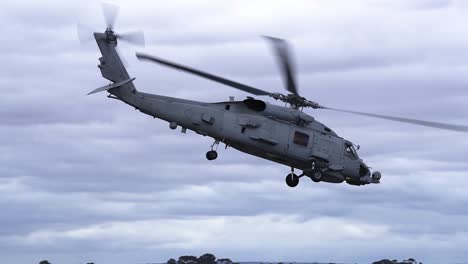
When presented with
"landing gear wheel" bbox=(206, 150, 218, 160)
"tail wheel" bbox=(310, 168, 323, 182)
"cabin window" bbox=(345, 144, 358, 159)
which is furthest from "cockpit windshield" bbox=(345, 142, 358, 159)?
"landing gear wheel" bbox=(206, 150, 218, 160)

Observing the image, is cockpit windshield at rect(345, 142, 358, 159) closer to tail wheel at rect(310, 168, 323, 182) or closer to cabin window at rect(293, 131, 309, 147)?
→ tail wheel at rect(310, 168, 323, 182)

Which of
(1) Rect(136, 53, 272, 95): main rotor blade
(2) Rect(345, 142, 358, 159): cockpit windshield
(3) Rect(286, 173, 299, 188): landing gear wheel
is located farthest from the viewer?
(3) Rect(286, 173, 299, 188): landing gear wheel

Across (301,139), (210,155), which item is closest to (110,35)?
(210,155)

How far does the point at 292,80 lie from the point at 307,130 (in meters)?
5.66

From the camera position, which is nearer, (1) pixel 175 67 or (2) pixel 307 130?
(1) pixel 175 67

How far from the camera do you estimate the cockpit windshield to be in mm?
79125

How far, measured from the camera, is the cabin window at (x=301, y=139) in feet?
250

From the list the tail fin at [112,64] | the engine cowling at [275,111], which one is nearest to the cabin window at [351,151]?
the engine cowling at [275,111]

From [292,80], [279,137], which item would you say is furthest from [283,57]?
[279,137]

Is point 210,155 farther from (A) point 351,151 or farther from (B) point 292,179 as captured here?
(A) point 351,151

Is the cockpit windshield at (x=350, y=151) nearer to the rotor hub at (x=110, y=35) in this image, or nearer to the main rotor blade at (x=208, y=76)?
the main rotor blade at (x=208, y=76)

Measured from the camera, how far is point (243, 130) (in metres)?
74.8

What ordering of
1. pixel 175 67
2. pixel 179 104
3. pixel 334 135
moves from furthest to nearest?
pixel 334 135 < pixel 179 104 < pixel 175 67

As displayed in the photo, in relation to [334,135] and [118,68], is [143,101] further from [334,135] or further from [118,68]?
[334,135]
